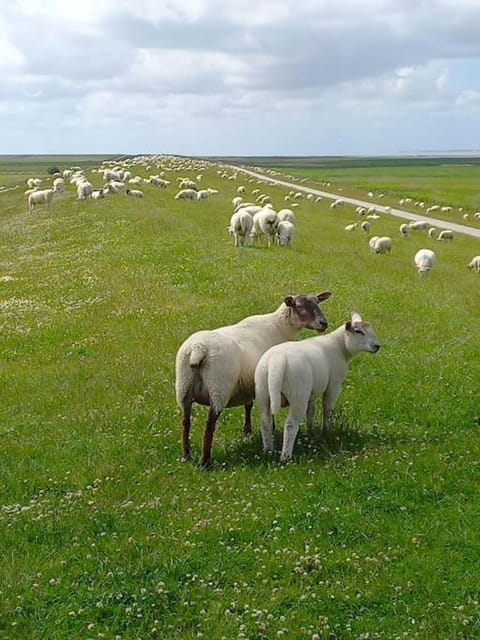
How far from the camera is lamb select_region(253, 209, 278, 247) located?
32.9 m

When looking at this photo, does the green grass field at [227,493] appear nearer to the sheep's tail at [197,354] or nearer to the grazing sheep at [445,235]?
the sheep's tail at [197,354]

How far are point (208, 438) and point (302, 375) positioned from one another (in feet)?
5.09

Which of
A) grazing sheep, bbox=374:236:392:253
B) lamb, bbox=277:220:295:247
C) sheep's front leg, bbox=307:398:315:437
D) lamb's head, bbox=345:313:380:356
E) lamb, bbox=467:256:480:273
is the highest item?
lamb's head, bbox=345:313:380:356

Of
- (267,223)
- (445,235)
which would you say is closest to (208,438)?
(267,223)

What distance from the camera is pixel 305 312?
1241 cm

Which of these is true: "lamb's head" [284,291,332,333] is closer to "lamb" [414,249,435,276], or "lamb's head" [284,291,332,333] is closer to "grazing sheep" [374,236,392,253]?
"lamb" [414,249,435,276]

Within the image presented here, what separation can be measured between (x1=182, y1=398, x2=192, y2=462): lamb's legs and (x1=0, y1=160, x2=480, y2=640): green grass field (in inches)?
12.5

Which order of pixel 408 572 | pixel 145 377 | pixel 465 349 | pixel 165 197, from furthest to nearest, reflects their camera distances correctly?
pixel 165 197, pixel 465 349, pixel 145 377, pixel 408 572

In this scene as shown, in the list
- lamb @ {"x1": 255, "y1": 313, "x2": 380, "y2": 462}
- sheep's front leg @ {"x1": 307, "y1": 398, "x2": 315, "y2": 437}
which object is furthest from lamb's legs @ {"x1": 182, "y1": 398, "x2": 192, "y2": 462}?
sheep's front leg @ {"x1": 307, "y1": 398, "x2": 315, "y2": 437}

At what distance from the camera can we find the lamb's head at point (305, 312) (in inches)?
487

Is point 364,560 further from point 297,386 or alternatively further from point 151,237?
point 151,237

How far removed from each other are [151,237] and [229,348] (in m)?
23.9

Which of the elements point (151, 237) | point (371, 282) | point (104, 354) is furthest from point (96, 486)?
point (151, 237)

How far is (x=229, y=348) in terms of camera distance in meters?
10.8
